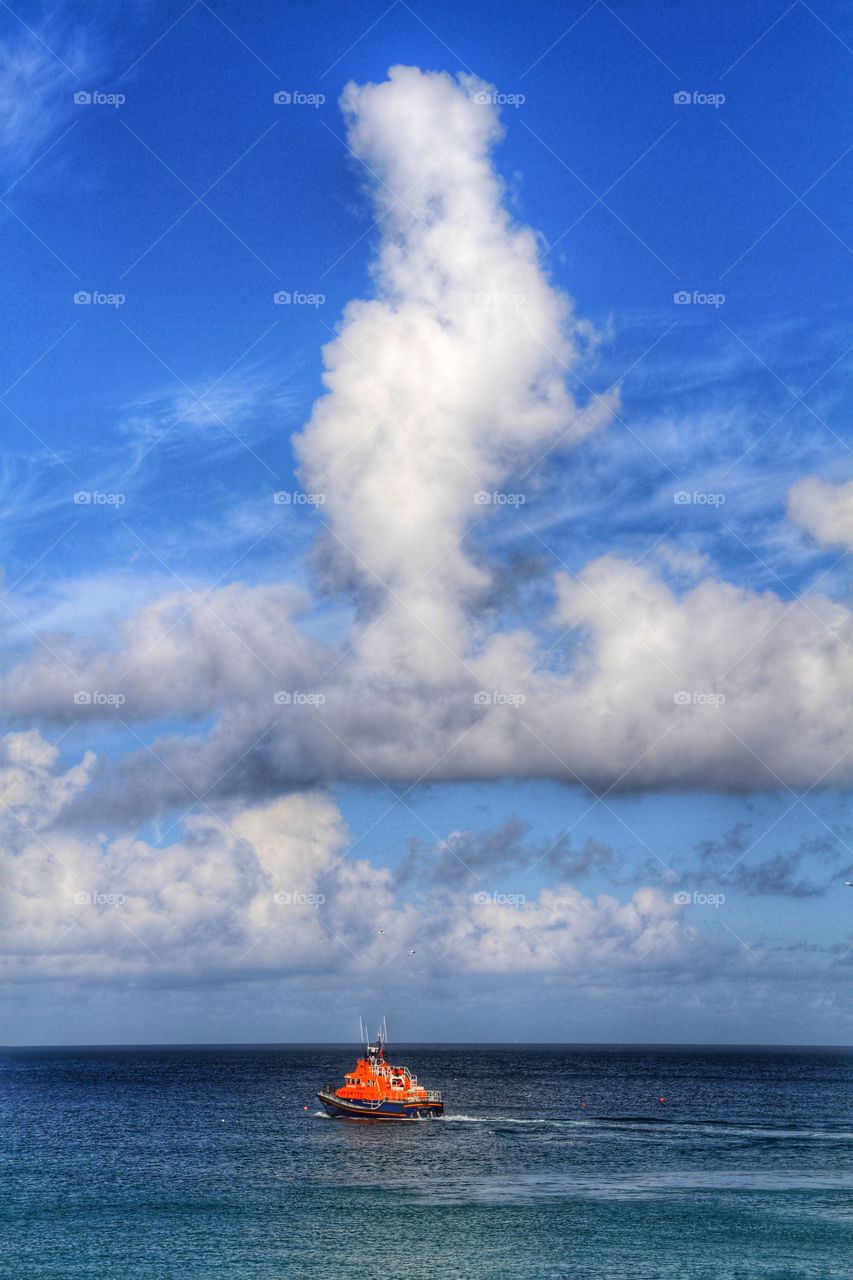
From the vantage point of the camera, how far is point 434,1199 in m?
83.7

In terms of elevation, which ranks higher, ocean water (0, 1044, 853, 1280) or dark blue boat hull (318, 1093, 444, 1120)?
dark blue boat hull (318, 1093, 444, 1120)

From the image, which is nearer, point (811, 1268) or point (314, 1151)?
point (811, 1268)

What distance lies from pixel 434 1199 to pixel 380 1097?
4633 centimetres

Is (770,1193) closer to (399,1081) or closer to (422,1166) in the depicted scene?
(422,1166)

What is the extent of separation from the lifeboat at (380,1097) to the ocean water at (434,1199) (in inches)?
61.7

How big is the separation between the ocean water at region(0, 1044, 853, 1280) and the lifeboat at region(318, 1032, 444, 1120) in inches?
61.7

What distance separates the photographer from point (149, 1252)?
70438mm

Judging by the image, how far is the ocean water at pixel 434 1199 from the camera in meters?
68.0

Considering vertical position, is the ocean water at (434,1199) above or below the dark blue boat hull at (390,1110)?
below

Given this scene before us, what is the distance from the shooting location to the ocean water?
2677 inches

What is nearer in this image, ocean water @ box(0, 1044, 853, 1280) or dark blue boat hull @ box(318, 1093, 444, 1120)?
ocean water @ box(0, 1044, 853, 1280)

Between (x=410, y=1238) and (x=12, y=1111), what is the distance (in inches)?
4555

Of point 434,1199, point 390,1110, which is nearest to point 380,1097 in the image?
point 390,1110

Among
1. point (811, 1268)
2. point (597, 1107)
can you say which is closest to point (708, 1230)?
point (811, 1268)
